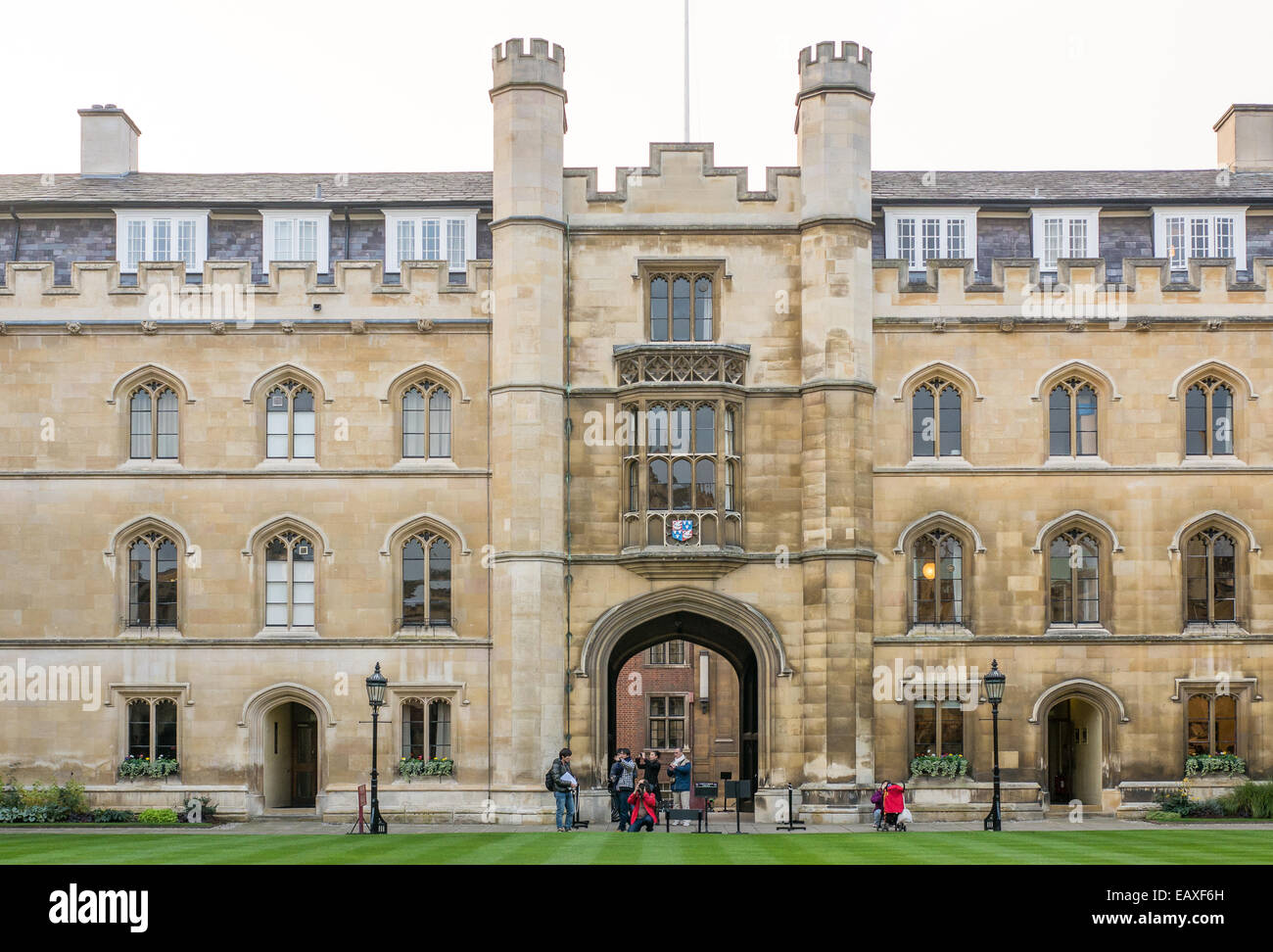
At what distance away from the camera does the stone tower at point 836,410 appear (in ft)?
111

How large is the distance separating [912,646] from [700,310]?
28.5ft

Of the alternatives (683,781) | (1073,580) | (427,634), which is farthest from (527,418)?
(1073,580)

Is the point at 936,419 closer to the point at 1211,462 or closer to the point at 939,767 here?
the point at 1211,462

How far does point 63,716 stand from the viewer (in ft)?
114

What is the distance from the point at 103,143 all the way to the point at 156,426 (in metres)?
10.2

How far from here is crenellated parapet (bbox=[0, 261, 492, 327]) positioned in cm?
3559

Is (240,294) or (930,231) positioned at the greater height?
(930,231)

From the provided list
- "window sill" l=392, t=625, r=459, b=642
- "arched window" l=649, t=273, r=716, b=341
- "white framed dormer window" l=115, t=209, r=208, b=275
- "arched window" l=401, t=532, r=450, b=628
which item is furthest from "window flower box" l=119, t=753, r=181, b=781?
"arched window" l=649, t=273, r=716, b=341

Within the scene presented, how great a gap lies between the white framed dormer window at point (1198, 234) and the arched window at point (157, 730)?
25.0 m

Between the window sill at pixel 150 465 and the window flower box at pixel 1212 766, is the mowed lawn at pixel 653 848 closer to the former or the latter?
the window flower box at pixel 1212 766

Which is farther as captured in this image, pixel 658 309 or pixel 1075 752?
pixel 1075 752

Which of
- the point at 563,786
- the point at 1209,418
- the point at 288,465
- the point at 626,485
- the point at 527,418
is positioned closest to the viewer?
the point at 563,786

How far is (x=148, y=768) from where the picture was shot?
3447 centimetres

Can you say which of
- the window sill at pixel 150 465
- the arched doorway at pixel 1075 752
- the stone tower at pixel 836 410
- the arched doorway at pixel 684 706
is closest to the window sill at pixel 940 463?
the stone tower at pixel 836 410
